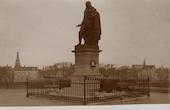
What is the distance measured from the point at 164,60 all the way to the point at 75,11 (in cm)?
105

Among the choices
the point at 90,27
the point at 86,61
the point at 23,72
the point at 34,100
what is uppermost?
the point at 90,27

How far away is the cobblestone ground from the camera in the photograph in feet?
15.9

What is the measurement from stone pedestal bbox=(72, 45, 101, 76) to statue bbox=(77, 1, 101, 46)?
0.10 meters

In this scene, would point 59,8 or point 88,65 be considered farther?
point 88,65

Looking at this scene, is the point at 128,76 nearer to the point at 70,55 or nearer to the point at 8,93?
the point at 70,55

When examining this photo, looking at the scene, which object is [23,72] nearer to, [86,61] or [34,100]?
[34,100]

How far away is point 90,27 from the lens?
5.92 m

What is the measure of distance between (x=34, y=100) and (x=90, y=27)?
1251mm

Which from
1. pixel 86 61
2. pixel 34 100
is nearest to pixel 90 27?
pixel 86 61

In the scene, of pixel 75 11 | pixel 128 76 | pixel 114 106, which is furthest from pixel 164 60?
pixel 75 11

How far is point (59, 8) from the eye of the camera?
4.99m

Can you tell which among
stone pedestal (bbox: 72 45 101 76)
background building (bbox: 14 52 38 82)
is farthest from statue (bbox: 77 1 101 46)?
background building (bbox: 14 52 38 82)

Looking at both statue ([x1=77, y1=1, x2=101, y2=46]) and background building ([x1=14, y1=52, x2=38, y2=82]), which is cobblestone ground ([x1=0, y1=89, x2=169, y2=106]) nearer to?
background building ([x1=14, y1=52, x2=38, y2=82])

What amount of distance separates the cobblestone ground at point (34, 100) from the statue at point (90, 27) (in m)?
0.78
